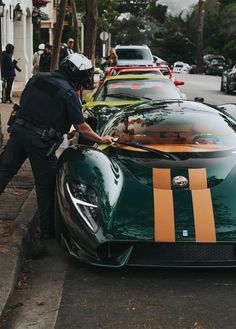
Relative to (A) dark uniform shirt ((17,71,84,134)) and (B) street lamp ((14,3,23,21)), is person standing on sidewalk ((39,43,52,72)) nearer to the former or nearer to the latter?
(B) street lamp ((14,3,23,21))

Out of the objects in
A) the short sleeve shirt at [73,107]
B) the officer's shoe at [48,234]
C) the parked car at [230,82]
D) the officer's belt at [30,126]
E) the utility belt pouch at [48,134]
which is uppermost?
the short sleeve shirt at [73,107]

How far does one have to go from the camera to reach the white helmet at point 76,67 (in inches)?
230

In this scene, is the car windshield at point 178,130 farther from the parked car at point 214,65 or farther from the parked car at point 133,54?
the parked car at point 214,65

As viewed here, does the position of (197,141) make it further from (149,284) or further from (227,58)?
(227,58)

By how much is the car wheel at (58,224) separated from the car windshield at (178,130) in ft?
3.67

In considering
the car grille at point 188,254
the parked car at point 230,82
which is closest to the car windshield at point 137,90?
the car grille at point 188,254

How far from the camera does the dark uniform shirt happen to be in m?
5.71

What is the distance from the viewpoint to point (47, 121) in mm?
5812

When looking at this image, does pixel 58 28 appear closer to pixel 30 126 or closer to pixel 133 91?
pixel 133 91

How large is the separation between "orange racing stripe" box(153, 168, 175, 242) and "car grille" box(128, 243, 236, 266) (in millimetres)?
81

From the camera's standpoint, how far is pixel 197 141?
20.5 feet

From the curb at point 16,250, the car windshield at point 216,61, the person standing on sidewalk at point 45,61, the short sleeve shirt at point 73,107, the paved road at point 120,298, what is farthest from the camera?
the car windshield at point 216,61

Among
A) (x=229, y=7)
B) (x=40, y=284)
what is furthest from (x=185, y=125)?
(x=229, y=7)

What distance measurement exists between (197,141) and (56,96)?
1463mm
